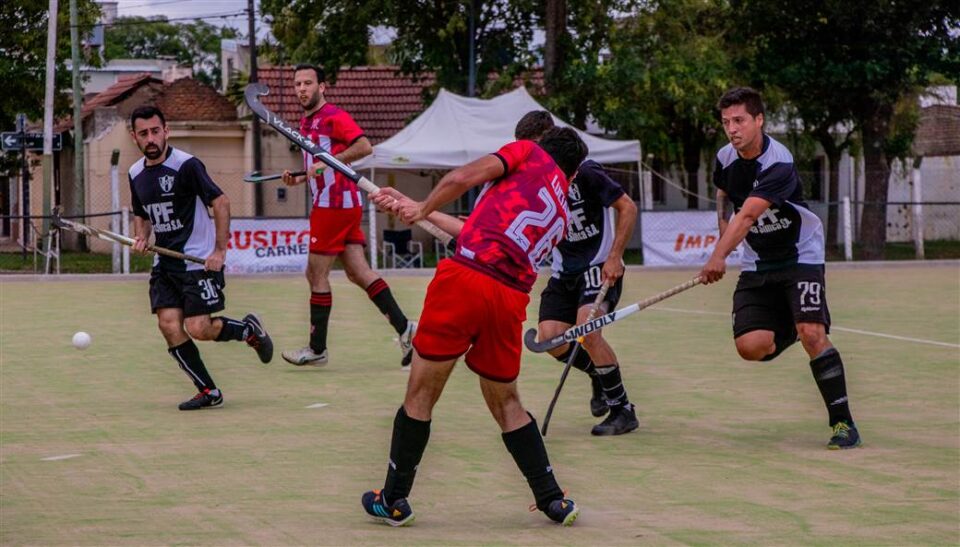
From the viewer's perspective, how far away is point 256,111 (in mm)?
8094

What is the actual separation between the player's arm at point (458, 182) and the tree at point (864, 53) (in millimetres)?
27744

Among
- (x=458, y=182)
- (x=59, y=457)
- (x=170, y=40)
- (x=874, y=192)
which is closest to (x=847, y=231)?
(x=874, y=192)

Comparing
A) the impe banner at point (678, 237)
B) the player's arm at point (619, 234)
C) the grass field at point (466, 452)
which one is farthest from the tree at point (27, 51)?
the player's arm at point (619, 234)

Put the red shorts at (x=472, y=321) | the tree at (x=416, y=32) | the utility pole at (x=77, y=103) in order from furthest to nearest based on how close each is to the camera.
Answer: the utility pole at (x=77, y=103)
the tree at (x=416, y=32)
the red shorts at (x=472, y=321)

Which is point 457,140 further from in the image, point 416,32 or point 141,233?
point 141,233

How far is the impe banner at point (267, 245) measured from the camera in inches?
1102

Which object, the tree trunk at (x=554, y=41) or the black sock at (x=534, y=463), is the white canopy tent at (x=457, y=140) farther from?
the black sock at (x=534, y=463)

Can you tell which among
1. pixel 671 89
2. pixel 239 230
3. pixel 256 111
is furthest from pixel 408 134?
pixel 256 111

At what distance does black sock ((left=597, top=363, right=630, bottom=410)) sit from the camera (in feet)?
29.2

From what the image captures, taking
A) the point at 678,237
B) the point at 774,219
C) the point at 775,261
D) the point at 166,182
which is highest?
the point at 166,182

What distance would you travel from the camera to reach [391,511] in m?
6.30

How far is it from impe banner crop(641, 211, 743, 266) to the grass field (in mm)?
14813

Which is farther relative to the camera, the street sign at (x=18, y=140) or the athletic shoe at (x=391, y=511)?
the street sign at (x=18, y=140)

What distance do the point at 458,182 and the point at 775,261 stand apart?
3084 millimetres
